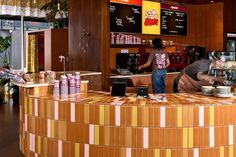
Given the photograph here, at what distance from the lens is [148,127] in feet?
11.4

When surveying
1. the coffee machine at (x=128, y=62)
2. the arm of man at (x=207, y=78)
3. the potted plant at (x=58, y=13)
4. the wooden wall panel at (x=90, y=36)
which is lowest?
the arm of man at (x=207, y=78)

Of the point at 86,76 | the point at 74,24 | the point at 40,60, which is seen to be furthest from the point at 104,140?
the point at 40,60

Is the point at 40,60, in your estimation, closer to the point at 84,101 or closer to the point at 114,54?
the point at 114,54

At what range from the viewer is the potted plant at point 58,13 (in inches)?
319

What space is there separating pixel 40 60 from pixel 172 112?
559 centimetres

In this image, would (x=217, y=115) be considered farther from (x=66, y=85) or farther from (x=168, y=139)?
(x=66, y=85)

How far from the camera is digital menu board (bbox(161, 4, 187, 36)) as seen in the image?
28.4ft

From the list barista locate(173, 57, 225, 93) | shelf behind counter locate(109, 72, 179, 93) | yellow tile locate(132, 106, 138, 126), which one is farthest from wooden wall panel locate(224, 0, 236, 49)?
yellow tile locate(132, 106, 138, 126)

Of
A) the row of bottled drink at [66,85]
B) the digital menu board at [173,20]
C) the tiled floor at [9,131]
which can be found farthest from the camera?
the digital menu board at [173,20]

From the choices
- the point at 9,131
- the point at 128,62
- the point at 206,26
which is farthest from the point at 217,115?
the point at 206,26

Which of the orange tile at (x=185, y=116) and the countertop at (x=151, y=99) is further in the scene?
the countertop at (x=151, y=99)

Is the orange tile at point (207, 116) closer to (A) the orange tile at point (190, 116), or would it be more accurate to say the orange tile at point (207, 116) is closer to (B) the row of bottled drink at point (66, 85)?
(A) the orange tile at point (190, 116)

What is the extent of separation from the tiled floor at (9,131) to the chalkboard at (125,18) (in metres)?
2.70

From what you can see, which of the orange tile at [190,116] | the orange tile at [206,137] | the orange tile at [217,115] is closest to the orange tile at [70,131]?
the orange tile at [190,116]
